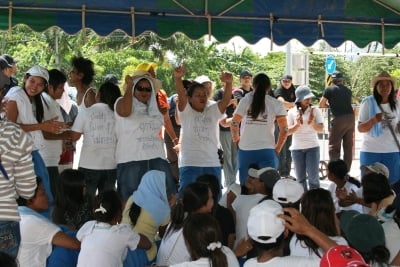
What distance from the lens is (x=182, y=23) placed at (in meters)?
5.97

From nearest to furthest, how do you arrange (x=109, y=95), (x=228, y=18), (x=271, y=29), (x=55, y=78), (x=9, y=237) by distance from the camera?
(x=9, y=237)
(x=109, y=95)
(x=55, y=78)
(x=228, y=18)
(x=271, y=29)

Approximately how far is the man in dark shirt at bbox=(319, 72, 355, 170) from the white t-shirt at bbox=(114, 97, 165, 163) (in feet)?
11.6

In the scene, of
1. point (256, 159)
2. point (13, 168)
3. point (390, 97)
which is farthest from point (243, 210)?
point (390, 97)

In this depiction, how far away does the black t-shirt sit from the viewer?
805cm

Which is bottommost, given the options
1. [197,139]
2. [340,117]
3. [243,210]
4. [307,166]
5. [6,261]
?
[307,166]

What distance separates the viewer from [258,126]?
20.2 feet

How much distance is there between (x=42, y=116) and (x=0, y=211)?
2.29m

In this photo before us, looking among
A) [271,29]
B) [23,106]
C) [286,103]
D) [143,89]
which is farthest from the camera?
[286,103]

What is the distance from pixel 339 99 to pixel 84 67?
369 cm

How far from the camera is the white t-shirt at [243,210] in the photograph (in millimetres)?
4090

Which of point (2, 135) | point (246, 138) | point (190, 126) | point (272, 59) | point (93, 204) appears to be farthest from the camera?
point (272, 59)

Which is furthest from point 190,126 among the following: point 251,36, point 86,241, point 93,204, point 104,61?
point 104,61

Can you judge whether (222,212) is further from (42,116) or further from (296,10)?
(296,10)

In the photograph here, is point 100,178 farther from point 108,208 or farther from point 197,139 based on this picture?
point 108,208
